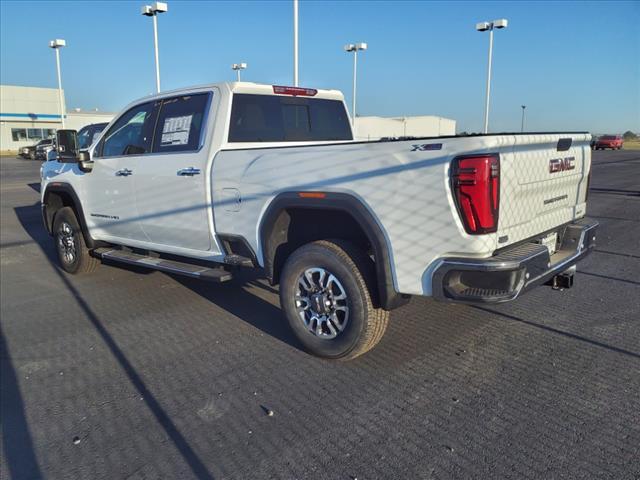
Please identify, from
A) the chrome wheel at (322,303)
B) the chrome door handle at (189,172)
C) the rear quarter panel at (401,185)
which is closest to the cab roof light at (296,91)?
the chrome door handle at (189,172)

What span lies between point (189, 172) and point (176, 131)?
0.61 m

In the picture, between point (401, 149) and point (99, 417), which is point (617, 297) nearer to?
point (401, 149)

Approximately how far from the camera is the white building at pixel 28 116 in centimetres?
5716

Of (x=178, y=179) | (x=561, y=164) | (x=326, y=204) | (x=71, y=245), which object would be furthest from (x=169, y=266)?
(x=561, y=164)

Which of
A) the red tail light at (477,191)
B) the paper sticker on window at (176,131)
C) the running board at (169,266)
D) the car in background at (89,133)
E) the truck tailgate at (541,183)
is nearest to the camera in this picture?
the red tail light at (477,191)

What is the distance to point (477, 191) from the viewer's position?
3.11 m

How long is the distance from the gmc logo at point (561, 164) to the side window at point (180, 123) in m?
3.04

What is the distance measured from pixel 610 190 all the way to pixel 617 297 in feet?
39.3

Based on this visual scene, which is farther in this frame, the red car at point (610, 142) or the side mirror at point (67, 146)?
the red car at point (610, 142)

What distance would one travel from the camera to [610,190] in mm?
15797

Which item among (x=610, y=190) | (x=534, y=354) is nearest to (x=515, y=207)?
(x=534, y=354)

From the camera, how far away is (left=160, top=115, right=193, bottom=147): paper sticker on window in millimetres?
5113

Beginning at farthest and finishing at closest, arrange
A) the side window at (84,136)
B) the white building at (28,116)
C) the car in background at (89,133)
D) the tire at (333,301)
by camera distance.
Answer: the white building at (28,116), the side window at (84,136), the car in background at (89,133), the tire at (333,301)

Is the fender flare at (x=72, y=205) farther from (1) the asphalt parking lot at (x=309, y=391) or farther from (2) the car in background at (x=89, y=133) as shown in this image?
(2) the car in background at (x=89, y=133)
